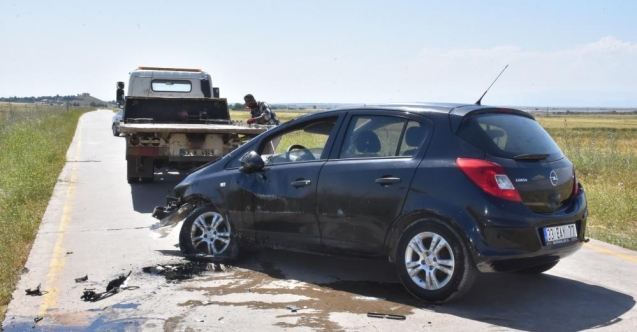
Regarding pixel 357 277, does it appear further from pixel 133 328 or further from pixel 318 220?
pixel 133 328

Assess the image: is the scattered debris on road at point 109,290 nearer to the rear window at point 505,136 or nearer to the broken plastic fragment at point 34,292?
the broken plastic fragment at point 34,292

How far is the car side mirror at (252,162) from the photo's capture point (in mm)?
7430

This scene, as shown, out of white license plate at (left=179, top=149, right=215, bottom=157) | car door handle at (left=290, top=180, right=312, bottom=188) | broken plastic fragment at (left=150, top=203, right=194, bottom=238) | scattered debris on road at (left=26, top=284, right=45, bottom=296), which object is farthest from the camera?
white license plate at (left=179, top=149, right=215, bottom=157)

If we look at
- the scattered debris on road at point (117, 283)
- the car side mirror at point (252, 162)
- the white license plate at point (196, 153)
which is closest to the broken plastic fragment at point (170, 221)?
the car side mirror at point (252, 162)

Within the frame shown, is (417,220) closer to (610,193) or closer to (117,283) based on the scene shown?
(117,283)

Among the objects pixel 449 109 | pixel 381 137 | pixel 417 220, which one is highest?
pixel 449 109

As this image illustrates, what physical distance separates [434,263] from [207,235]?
264 cm

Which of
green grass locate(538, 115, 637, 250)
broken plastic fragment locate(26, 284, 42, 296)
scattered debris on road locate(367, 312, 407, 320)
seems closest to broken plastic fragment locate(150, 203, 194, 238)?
broken plastic fragment locate(26, 284, 42, 296)

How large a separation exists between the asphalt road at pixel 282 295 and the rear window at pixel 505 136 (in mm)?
1217

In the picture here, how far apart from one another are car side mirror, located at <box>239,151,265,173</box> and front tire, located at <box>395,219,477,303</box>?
5.71 feet


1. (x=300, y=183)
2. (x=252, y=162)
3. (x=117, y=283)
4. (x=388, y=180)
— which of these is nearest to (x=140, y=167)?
(x=252, y=162)

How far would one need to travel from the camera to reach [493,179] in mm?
5945

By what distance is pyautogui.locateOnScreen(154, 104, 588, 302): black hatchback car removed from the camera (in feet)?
19.6

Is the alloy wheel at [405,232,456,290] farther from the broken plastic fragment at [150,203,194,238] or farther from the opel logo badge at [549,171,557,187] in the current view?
the broken plastic fragment at [150,203,194,238]
